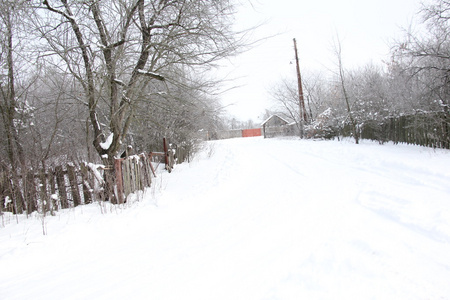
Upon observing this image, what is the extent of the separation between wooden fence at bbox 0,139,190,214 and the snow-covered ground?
1.22 feet

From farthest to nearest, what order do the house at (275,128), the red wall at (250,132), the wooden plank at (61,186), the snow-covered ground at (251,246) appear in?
the red wall at (250,132) → the house at (275,128) → the wooden plank at (61,186) → the snow-covered ground at (251,246)

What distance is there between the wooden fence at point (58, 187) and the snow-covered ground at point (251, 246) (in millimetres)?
371

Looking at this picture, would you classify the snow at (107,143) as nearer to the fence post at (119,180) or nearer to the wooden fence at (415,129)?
the fence post at (119,180)

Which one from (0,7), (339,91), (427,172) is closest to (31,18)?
(0,7)

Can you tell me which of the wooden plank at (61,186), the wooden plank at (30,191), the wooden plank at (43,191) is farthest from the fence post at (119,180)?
the wooden plank at (30,191)

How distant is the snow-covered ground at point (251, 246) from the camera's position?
2473 mm

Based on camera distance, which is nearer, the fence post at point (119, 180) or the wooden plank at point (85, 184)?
the wooden plank at point (85, 184)

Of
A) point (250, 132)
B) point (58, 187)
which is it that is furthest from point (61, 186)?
point (250, 132)

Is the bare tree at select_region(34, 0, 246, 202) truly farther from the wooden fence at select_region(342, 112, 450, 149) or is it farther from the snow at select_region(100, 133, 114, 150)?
the wooden fence at select_region(342, 112, 450, 149)

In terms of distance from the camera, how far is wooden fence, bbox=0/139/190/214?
518 cm

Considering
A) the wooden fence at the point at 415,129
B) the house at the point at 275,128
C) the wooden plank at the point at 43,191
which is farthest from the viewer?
the house at the point at 275,128

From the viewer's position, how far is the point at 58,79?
20.7ft

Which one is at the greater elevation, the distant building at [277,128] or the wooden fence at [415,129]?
the distant building at [277,128]

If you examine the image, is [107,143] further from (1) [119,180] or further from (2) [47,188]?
(2) [47,188]
